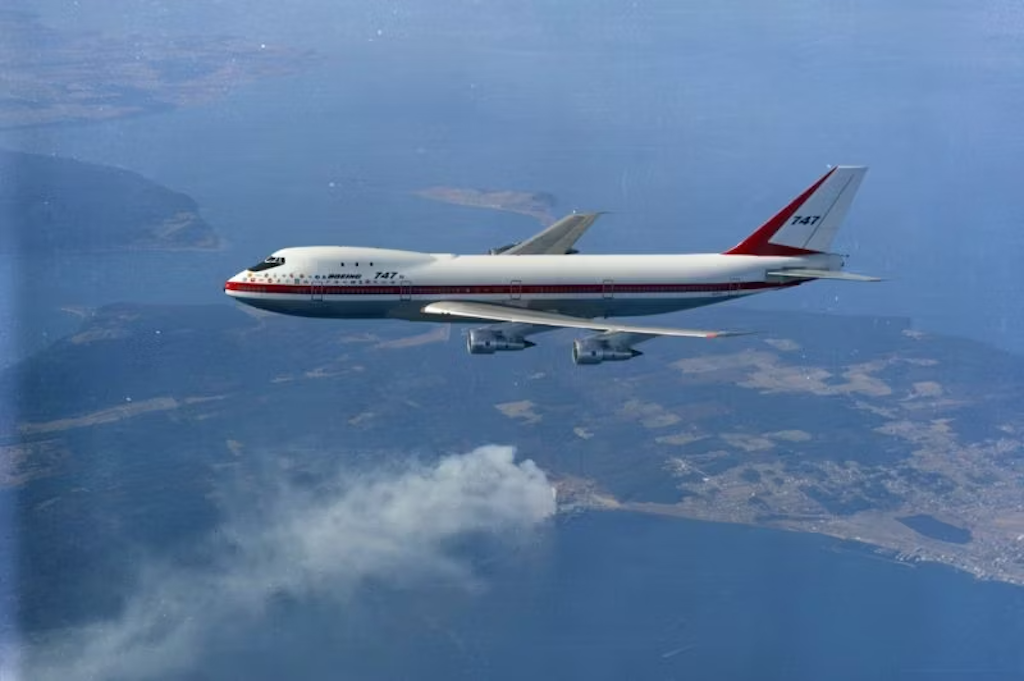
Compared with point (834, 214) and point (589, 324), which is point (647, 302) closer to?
point (589, 324)

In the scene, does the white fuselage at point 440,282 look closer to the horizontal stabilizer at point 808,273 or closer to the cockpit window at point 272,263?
the cockpit window at point 272,263

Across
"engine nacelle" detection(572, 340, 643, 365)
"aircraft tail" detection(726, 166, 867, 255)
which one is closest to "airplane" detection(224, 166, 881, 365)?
"engine nacelle" detection(572, 340, 643, 365)

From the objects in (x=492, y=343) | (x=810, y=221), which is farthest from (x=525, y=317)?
(x=810, y=221)

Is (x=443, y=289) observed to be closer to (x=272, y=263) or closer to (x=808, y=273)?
(x=272, y=263)

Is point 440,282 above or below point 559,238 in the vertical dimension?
below

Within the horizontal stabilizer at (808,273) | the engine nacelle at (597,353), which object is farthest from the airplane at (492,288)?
the horizontal stabilizer at (808,273)

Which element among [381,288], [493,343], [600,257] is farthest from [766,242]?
[381,288]
